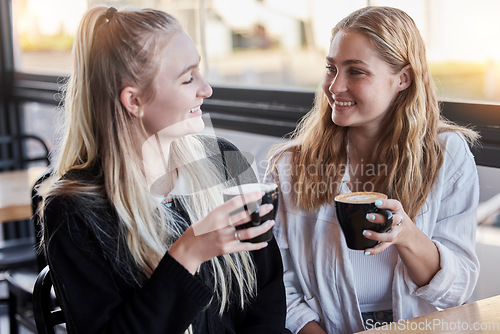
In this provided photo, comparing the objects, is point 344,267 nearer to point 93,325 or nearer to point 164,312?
point 164,312

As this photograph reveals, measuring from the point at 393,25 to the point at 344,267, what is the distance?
61 cm

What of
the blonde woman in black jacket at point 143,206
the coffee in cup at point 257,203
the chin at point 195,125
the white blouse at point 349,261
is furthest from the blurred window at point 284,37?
the coffee in cup at point 257,203

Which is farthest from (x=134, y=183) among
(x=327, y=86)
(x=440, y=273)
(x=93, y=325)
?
(x=440, y=273)

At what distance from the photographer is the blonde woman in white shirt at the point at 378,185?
1451mm

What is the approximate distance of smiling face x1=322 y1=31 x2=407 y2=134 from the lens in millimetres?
1464

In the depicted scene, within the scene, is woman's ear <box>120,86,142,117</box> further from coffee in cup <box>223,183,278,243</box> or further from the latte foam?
the latte foam

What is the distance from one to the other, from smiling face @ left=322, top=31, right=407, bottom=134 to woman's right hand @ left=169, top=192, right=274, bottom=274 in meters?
0.53

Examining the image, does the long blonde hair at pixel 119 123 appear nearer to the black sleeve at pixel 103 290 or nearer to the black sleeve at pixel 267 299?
the black sleeve at pixel 103 290

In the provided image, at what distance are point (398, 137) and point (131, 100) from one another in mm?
668

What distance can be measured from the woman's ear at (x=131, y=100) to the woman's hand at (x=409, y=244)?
55 centimetres

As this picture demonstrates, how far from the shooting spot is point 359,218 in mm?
1178

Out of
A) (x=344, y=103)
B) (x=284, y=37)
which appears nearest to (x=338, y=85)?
(x=344, y=103)

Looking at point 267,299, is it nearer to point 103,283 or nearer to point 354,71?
point 103,283

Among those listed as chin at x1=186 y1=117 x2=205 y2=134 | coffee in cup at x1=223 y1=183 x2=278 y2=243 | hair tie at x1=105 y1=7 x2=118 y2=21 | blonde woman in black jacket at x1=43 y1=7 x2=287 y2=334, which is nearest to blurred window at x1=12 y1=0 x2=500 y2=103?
hair tie at x1=105 y1=7 x2=118 y2=21
